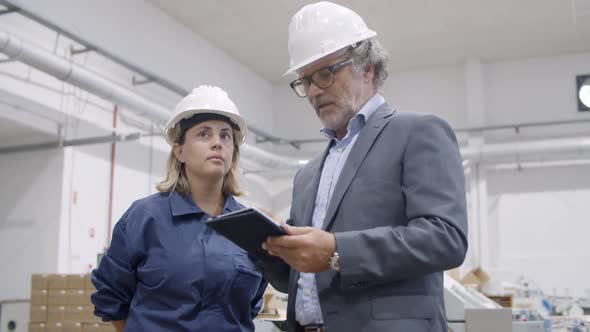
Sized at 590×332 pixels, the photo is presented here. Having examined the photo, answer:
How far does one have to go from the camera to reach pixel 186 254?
1.72 metres

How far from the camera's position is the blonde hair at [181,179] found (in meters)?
1.88

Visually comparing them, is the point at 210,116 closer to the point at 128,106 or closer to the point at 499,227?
the point at 128,106

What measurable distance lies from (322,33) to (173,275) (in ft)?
2.51

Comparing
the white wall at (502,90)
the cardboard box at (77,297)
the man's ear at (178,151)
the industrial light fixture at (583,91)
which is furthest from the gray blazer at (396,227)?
the industrial light fixture at (583,91)

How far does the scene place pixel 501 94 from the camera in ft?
28.1

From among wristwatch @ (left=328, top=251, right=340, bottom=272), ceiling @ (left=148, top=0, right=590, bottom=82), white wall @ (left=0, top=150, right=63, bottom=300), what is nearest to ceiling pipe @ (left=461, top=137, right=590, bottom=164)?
ceiling @ (left=148, top=0, right=590, bottom=82)

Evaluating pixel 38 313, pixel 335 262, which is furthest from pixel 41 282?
pixel 335 262

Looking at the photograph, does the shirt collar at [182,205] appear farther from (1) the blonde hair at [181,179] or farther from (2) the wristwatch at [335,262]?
(2) the wristwatch at [335,262]

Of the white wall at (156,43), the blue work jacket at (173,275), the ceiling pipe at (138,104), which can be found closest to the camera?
the blue work jacket at (173,275)

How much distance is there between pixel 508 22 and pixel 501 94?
4.85ft

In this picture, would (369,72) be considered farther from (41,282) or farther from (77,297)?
(41,282)

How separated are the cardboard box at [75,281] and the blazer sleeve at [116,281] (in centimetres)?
307

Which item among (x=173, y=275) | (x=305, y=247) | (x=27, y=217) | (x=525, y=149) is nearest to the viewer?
(x=305, y=247)

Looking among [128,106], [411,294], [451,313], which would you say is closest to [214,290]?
[411,294]
